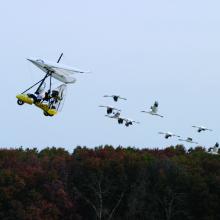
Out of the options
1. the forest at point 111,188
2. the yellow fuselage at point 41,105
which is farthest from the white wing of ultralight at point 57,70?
the forest at point 111,188

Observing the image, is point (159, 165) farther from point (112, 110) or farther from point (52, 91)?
point (52, 91)

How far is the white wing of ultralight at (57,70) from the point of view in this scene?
222 feet

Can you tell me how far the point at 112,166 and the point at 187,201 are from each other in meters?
9.74

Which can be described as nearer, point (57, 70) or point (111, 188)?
point (57, 70)

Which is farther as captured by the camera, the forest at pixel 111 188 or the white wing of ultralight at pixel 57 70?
the forest at pixel 111 188

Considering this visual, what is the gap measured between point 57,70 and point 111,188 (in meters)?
50.4

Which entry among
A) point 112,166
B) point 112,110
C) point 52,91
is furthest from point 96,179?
point 52,91

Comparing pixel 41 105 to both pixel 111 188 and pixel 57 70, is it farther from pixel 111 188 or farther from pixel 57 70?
pixel 111 188

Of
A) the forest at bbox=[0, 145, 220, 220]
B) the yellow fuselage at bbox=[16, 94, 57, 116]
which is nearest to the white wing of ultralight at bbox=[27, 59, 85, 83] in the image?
the yellow fuselage at bbox=[16, 94, 57, 116]

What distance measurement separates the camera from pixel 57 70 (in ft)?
225

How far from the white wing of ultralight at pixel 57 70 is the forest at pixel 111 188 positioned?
138 ft

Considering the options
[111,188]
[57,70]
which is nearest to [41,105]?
[57,70]

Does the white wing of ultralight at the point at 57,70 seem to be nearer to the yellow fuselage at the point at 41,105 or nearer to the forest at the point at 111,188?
the yellow fuselage at the point at 41,105

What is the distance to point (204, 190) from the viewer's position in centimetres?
11538
